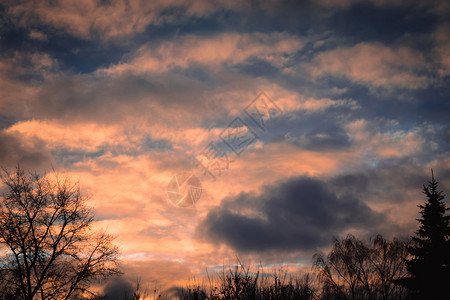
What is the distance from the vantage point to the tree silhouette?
25.0 metres

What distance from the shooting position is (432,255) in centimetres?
2623

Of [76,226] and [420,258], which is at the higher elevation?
[76,226]

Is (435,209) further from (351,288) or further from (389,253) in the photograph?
(351,288)

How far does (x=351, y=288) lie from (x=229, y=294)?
133 ft

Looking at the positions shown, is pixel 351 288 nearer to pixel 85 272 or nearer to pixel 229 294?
pixel 85 272

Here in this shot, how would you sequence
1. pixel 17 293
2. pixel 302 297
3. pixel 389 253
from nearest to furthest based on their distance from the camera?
pixel 302 297
pixel 17 293
pixel 389 253

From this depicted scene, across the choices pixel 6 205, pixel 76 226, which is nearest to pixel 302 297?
pixel 76 226

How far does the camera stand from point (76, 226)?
31.0 meters

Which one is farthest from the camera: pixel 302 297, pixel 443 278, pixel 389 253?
pixel 389 253

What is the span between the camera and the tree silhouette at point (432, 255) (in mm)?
25000

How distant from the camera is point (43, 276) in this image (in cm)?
2869

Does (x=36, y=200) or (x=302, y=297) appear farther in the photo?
(x=36, y=200)

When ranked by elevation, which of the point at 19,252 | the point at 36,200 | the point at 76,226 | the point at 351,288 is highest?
the point at 36,200

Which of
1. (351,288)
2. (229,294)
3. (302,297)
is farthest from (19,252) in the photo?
(351,288)
